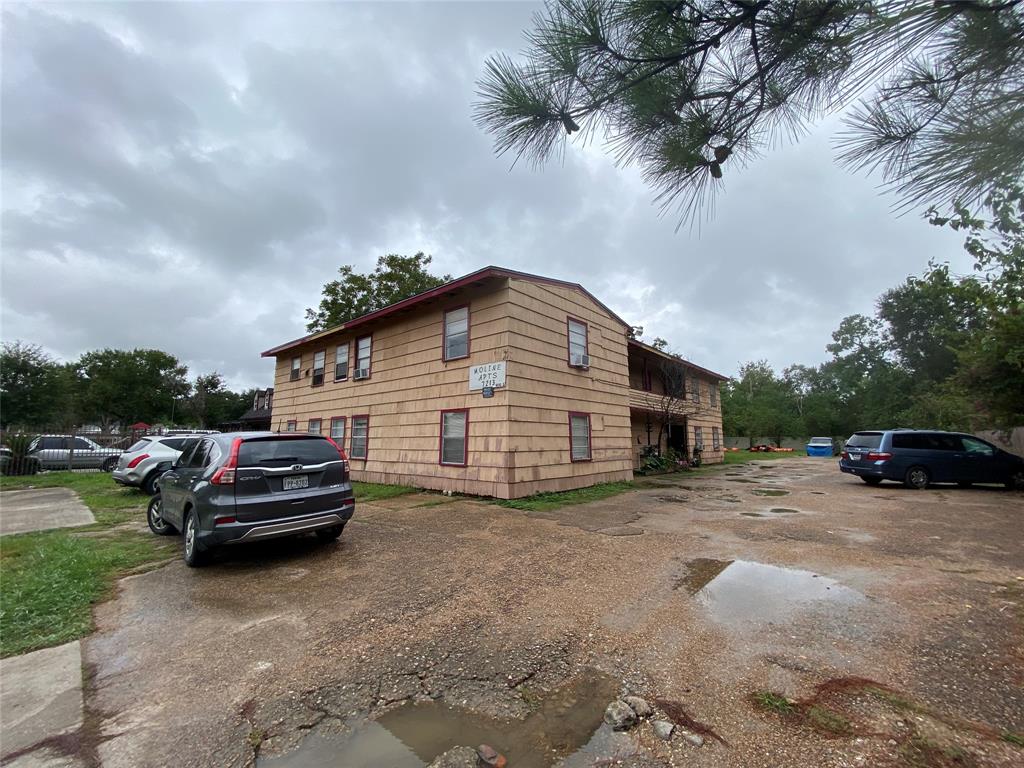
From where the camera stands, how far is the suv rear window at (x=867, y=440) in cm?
1171

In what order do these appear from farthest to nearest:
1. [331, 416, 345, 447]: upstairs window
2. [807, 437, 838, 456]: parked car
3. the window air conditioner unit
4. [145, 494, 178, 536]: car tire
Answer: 1. [807, 437, 838, 456]: parked car
2. [331, 416, 345, 447]: upstairs window
3. the window air conditioner unit
4. [145, 494, 178, 536]: car tire

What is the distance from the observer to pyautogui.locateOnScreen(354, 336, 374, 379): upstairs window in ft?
43.9

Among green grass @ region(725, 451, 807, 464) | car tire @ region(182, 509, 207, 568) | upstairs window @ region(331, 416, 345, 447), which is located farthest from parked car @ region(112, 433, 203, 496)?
green grass @ region(725, 451, 807, 464)

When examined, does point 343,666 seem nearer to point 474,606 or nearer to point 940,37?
point 474,606

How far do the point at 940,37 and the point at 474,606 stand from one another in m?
4.85

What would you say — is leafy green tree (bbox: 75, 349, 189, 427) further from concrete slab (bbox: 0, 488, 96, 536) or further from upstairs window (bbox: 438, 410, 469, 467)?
upstairs window (bbox: 438, 410, 469, 467)

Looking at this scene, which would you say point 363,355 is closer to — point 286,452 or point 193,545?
point 286,452

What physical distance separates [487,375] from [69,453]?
60.3 feet

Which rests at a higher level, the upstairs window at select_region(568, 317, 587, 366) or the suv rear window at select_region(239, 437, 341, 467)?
the upstairs window at select_region(568, 317, 587, 366)

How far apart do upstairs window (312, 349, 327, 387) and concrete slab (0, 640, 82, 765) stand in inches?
516

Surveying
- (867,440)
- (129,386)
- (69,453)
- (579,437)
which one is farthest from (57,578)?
(129,386)

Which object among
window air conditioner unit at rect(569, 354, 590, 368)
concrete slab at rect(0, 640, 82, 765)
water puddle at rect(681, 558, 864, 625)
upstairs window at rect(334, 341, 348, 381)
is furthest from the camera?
upstairs window at rect(334, 341, 348, 381)

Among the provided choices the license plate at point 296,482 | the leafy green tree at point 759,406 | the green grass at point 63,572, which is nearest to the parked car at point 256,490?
the license plate at point 296,482

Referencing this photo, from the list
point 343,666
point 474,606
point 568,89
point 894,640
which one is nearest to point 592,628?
point 474,606
